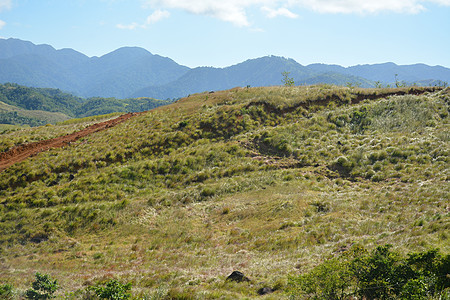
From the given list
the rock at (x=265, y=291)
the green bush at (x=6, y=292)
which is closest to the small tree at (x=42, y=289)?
the green bush at (x=6, y=292)

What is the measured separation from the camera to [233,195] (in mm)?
22281

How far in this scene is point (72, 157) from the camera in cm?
2938

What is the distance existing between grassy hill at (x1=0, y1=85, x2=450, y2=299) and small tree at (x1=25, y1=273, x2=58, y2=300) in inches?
26.2

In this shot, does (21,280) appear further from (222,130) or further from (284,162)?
(222,130)

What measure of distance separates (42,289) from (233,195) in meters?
14.0

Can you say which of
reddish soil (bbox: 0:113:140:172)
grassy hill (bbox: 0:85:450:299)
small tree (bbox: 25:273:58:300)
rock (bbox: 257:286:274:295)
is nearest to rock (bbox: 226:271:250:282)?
grassy hill (bbox: 0:85:450:299)

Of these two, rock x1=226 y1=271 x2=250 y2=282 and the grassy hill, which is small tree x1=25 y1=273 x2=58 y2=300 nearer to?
the grassy hill

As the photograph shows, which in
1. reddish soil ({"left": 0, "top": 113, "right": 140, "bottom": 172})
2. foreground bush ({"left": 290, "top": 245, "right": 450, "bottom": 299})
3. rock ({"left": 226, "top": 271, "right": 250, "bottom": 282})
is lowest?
rock ({"left": 226, "top": 271, "right": 250, "bottom": 282})

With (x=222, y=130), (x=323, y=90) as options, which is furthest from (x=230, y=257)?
(x=323, y=90)

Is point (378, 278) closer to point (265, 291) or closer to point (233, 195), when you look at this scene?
point (265, 291)

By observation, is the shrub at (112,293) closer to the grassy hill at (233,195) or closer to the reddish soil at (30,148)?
the grassy hill at (233,195)

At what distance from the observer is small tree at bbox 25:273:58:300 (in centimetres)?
982

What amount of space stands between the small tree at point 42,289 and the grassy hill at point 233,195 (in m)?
0.67

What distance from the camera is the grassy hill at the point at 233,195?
12523 mm
